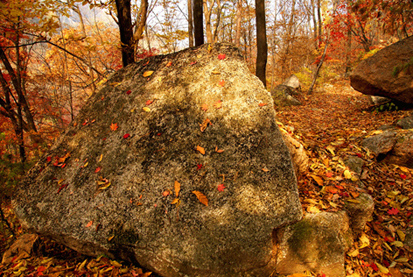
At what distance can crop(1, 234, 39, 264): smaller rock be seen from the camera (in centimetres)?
253

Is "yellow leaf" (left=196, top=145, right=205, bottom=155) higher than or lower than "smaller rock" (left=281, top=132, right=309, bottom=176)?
higher

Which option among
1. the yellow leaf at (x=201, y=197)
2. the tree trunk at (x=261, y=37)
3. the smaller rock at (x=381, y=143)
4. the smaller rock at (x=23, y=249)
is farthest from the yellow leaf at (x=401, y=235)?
the tree trunk at (x=261, y=37)

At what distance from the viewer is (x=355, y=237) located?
2252 millimetres

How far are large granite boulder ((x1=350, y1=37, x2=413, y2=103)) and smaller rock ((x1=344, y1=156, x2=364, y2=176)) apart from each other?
8.79ft

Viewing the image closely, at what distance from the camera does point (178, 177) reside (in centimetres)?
229

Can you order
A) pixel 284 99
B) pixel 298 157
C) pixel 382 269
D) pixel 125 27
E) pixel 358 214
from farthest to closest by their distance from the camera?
1. pixel 284 99
2. pixel 125 27
3. pixel 298 157
4. pixel 358 214
5. pixel 382 269

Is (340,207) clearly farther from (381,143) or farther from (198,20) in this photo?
(198,20)

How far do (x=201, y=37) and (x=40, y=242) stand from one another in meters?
5.50

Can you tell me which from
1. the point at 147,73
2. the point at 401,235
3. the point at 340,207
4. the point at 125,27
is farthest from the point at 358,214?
the point at 125,27

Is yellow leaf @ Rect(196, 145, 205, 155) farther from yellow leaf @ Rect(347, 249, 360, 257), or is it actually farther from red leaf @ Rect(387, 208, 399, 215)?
red leaf @ Rect(387, 208, 399, 215)

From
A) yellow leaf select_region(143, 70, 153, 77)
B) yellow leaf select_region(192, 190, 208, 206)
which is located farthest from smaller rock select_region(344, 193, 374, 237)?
yellow leaf select_region(143, 70, 153, 77)

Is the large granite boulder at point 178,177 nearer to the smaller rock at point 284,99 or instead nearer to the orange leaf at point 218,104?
the orange leaf at point 218,104

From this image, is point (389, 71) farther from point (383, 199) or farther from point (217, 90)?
point (217, 90)

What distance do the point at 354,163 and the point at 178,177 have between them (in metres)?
2.82
